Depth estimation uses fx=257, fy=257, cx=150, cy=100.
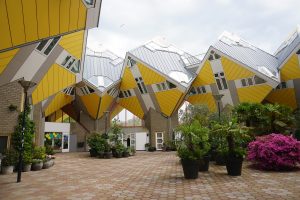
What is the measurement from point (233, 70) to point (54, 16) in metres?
21.8

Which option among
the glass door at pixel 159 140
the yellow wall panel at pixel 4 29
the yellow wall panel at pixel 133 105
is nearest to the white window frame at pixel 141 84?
the yellow wall panel at pixel 133 105

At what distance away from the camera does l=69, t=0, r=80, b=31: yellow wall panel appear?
1195cm

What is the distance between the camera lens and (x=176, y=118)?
34.3m

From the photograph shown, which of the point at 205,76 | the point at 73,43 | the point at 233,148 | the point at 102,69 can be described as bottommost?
the point at 233,148

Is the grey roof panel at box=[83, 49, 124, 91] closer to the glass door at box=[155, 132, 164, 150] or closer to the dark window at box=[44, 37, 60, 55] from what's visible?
the glass door at box=[155, 132, 164, 150]

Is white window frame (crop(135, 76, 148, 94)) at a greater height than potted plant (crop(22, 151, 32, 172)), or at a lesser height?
greater

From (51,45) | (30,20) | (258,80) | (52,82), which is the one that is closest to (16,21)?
(30,20)

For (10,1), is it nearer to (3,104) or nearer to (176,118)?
(3,104)

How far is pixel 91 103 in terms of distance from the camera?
35812 millimetres

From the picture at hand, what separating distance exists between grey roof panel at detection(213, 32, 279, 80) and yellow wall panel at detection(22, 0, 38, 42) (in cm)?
2228

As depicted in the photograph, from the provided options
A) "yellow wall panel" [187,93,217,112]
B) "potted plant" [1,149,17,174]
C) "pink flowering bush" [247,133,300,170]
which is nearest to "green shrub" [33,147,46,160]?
"potted plant" [1,149,17,174]

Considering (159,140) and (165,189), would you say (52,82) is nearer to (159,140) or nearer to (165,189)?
(165,189)

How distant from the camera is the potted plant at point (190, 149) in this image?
33.6 ft

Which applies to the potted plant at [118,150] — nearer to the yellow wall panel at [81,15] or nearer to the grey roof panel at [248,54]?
the yellow wall panel at [81,15]
